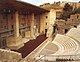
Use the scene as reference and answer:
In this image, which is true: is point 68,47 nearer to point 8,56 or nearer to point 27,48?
point 27,48

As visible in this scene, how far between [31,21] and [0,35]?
10248 mm

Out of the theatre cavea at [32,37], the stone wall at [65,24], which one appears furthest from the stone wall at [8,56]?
the stone wall at [65,24]

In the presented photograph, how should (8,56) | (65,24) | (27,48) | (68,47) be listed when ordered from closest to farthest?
1. (8,56)
2. (68,47)
3. (27,48)
4. (65,24)

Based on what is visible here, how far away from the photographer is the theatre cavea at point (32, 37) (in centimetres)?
1189

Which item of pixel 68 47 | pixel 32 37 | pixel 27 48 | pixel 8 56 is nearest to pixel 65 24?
pixel 32 37

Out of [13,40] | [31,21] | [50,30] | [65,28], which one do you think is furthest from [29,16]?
[13,40]

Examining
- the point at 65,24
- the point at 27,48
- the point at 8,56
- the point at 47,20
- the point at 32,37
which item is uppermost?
the point at 47,20

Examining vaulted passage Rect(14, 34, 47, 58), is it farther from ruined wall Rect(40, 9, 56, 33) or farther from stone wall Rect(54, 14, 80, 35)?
ruined wall Rect(40, 9, 56, 33)

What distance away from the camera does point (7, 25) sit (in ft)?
76.2

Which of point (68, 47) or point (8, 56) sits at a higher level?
point (8, 56)

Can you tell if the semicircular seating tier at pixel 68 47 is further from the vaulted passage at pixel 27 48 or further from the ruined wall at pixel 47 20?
the ruined wall at pixel 47 20

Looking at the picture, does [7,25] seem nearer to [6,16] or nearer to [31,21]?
[6,16]

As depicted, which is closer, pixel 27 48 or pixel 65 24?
pixel 27 48

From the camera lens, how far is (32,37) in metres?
26.4
